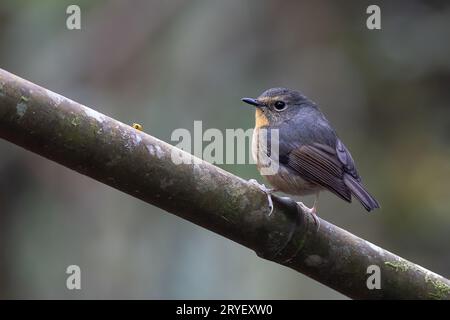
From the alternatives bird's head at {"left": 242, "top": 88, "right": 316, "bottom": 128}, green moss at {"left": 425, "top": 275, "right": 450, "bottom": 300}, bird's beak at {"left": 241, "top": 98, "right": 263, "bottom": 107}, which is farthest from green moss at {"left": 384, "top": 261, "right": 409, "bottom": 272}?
bird's beak at {"left": 241, "top": 98, "right": 263, "bottom": 107}

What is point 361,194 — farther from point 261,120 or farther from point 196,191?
point 196,191

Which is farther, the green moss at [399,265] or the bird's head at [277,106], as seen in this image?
the bird's head at [277,106]

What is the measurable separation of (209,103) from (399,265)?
2.79 m

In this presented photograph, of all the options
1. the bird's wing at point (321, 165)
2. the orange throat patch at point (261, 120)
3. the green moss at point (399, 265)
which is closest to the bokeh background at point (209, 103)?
the orange throat patch at point (261, 120)

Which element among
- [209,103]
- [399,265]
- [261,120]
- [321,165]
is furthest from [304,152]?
[209,103]

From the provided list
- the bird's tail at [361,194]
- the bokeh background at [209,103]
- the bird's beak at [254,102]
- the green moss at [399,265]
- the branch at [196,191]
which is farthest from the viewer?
the bokeh background at [209,103]

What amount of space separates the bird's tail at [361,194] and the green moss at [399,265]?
0.45 metres

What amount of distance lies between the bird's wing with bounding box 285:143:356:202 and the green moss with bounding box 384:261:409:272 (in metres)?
0.55

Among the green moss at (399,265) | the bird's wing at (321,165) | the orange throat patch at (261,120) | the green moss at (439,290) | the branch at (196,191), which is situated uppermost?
the orange throat patch at (261,120)

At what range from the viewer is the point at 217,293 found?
5.23 m

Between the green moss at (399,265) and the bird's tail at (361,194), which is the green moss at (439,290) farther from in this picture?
the bird's tail at (361,194)

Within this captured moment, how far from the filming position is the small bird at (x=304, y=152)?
429 cm

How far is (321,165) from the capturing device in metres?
4.39
